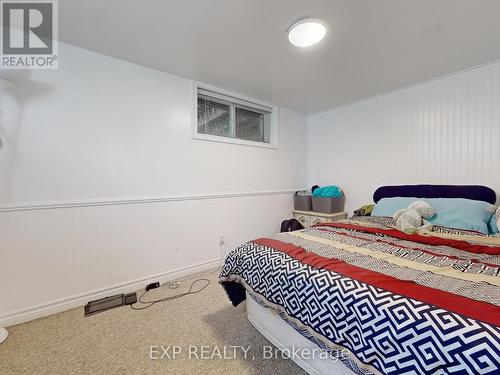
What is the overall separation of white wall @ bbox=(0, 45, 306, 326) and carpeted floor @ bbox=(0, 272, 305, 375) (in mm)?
322

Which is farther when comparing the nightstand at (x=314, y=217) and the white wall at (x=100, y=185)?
the nightstand at (x=314, y=217)

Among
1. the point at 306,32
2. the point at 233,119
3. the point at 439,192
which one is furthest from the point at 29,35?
the point at 439,192

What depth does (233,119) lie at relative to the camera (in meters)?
3.10

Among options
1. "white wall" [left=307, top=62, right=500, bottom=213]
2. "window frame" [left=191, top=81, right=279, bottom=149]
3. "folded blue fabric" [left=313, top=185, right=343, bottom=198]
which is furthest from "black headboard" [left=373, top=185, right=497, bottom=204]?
"window frame" [left=191, top=81, right=279, bottom=149]

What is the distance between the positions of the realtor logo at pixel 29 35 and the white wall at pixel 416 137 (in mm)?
3413

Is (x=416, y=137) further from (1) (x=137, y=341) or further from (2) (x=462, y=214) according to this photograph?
(1) (x=137, y=341)

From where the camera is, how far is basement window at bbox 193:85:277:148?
2799mm

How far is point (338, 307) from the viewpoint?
998mm

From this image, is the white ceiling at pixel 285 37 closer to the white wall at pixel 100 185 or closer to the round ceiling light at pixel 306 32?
the round ceiling light at pixel 306 32

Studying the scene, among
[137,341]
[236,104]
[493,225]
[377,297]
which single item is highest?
[236,104]

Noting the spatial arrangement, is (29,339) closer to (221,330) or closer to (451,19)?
(221,330)

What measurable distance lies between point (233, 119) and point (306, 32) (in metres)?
1.54

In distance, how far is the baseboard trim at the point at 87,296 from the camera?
1.73m

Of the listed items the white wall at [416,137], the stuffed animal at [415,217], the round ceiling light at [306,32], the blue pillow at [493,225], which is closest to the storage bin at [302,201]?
the white wall at [416,137]
